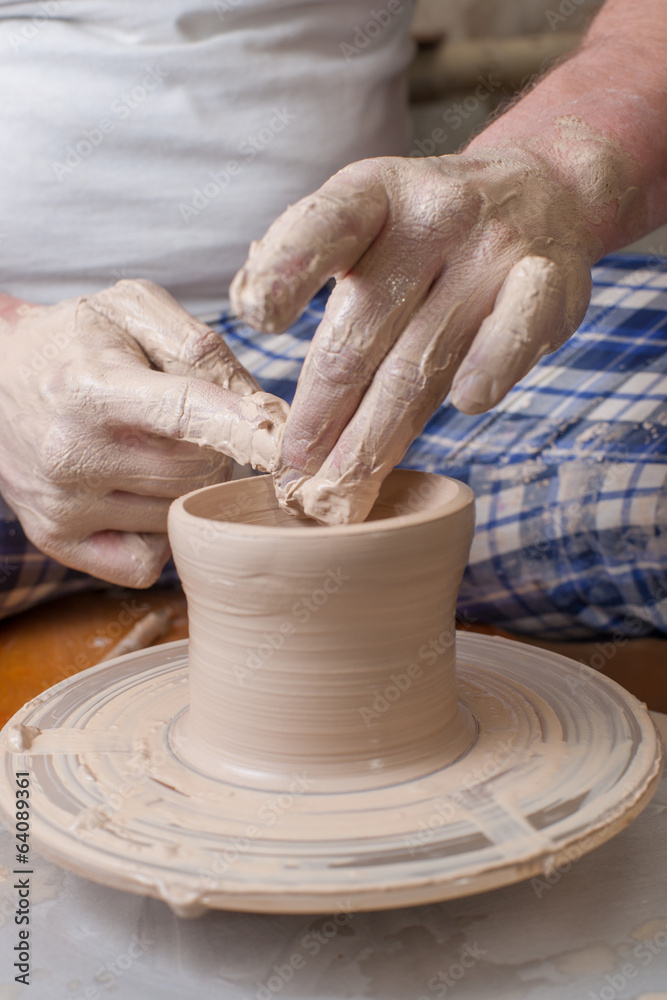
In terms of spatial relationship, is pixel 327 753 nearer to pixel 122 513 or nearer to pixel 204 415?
pixel 204 415

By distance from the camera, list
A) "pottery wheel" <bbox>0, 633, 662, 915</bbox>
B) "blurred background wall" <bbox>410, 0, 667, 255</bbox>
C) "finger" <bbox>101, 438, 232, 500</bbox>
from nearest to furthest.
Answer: "pottery wheel" <bbox>0, 633, 662, 915</bbox>
"finger" <bbox>101, 438, 232, 500</bbox>
"blurred background wall" <bbox>410, 0, 667, 255</bbox>

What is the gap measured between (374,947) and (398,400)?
1.82 feet

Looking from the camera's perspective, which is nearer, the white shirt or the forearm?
the forearm

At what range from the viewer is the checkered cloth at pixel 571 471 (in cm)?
164

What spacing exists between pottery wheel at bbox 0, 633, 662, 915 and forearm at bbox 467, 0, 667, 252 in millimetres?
613

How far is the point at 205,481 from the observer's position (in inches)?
58.1

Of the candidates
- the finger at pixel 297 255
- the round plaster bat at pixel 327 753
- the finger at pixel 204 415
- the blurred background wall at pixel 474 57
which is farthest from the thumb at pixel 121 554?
the blurred background wall at pixel 474 57

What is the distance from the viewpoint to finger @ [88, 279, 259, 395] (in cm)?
137

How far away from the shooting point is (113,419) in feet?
4.47

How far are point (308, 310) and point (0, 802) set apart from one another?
3.95ft

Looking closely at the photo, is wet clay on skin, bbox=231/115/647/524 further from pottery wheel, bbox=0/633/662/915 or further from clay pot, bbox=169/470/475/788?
pottery wheel, bbox=0/633/662/915

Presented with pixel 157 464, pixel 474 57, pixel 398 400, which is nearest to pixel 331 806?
pixel 398 400

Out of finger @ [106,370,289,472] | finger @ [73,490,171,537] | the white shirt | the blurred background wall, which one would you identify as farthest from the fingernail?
the blurred background wall

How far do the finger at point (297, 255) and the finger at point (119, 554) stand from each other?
2.48 feet
